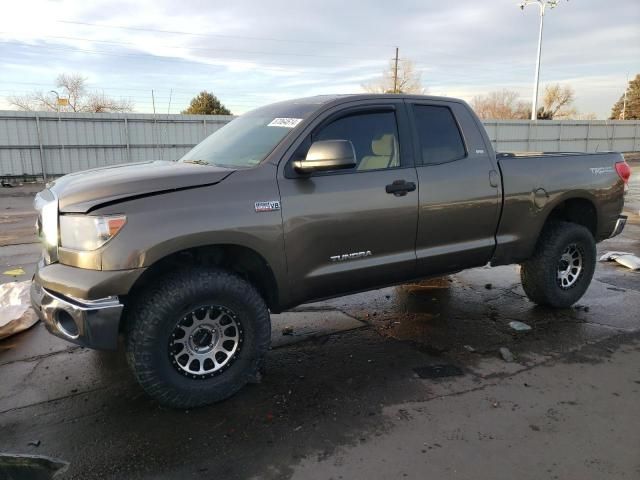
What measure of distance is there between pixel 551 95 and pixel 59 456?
72526mm

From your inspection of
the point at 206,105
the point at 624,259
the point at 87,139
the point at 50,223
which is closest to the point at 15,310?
the point at 50,223

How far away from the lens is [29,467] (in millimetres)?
2791

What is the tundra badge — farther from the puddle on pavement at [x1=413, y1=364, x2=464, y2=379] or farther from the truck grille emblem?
the puddle on pavement at [x1=413, y1=364, x2=464, y2=379]

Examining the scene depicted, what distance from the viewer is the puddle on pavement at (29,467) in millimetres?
2725

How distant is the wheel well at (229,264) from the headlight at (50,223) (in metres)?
0.57

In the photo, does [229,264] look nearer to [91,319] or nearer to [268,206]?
[268,206]

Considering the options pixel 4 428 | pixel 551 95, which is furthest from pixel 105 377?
pixel 551 95

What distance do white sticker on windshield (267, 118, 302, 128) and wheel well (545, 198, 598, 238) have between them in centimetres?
287

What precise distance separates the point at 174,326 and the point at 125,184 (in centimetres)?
91

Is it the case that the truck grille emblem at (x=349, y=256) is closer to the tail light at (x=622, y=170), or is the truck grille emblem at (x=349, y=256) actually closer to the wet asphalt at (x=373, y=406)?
the wet asphalt at (x=373, y=406)

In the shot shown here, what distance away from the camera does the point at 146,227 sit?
9.97 ft

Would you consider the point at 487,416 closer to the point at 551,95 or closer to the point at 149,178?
the point at 149,178

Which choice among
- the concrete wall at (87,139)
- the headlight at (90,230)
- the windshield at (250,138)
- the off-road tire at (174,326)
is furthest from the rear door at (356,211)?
the concrete wall at (87,139)

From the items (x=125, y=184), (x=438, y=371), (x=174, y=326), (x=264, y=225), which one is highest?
(x=125, y=184)
